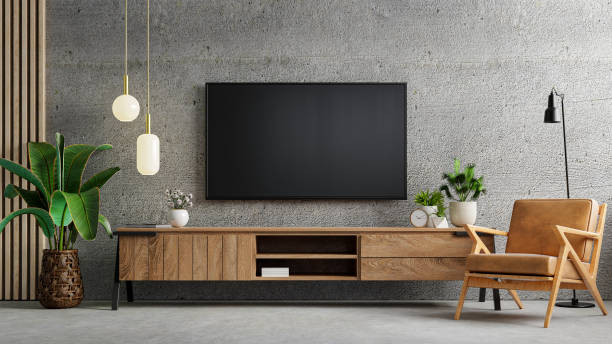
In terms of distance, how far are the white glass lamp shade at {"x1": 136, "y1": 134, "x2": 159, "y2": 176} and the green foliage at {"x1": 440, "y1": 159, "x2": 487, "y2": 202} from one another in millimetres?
2261

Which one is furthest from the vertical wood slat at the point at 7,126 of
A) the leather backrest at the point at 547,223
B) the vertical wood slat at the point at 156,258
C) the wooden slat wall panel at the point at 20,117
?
the leather backrest at the point at 547,223

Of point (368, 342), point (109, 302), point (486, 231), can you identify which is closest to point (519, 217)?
point (486, 231)

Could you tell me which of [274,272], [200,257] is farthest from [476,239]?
[200,257]

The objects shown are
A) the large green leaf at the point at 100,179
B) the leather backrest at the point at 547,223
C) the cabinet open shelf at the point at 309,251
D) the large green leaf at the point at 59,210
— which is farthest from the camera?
→ the cabinet open shelf at the point at 309,251

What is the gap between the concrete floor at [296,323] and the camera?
305 cm

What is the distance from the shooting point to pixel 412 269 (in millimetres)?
4109

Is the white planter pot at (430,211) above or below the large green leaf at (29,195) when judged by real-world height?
below

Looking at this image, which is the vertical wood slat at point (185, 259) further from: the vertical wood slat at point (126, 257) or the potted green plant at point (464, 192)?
the potted green plant at point (464, 192)

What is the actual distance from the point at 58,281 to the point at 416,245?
262cm

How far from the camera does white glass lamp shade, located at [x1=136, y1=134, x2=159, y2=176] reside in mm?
4352

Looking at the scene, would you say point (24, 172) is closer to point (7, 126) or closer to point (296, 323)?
point (7, 126)

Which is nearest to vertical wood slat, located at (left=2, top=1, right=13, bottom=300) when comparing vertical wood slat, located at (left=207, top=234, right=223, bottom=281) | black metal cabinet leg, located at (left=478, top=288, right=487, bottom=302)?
vertical wood slat, located at (left=207, top=234, right=223, bottom=281)

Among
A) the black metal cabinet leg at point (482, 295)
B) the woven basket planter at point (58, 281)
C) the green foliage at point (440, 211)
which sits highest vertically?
the green foliage at point (440, 211)

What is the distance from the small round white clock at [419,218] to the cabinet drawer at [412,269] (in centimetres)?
33
